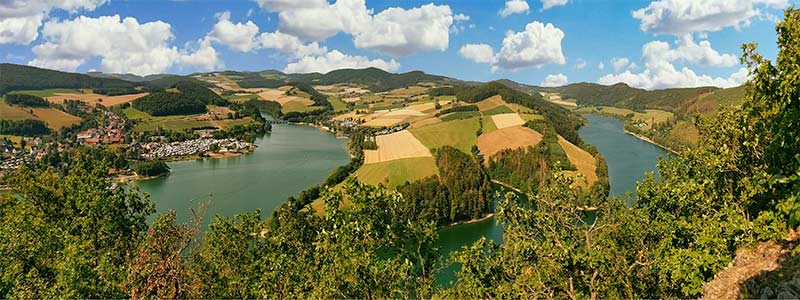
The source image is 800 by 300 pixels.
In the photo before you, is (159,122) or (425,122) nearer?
(425,122)

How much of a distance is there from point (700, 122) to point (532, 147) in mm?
76455

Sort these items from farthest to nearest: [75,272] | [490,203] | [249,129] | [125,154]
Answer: [249,129] → [125,154] → [490,203] → [75,272]

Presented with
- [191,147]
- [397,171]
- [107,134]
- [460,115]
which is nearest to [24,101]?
[107,134]

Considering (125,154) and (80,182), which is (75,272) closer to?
(80,182)

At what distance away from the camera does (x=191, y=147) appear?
121812 mm

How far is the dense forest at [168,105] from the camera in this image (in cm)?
16650

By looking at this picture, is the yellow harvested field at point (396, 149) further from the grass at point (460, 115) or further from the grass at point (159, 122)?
the grass at point (159, 122)

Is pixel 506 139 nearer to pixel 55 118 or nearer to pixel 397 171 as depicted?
pixel 397 171

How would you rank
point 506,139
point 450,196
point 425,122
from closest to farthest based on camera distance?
point 450,196, point 506,139, point 425,122

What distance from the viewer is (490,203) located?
237ft

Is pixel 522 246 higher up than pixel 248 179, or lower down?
higher up

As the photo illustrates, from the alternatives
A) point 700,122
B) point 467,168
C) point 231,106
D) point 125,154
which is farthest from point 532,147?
point 231,106

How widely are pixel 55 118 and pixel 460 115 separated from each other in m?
128

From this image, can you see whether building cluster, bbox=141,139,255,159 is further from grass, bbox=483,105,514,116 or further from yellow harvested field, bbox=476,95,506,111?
yellow harvested field, bbox=476,95,506,111
